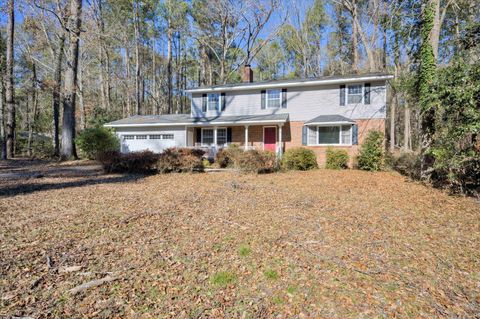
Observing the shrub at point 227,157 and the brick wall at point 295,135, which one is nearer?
the shrub at point 227,157

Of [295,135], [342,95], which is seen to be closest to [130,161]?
[295,135]

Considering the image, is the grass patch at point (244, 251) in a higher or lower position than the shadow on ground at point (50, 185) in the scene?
lower

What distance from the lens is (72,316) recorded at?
2527 mm

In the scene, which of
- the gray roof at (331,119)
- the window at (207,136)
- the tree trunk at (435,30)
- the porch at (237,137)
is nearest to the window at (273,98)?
the porch at (237,137)

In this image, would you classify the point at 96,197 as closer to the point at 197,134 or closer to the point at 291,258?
the point at 291,258

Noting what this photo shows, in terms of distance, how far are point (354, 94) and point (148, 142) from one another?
Answer: 1378 cm

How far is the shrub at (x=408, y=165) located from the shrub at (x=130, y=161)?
446 inches

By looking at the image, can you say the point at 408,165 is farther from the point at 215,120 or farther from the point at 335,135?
the point at 215,120

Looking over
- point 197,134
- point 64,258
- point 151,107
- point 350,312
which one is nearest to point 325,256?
point 350,312

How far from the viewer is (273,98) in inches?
666

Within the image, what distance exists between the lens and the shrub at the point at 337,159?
44.0ft

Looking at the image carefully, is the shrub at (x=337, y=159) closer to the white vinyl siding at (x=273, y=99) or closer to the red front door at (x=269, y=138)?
the red front door at (x=269, y=138)

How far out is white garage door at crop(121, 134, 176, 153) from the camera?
59.9ft

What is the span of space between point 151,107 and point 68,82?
23420mm
